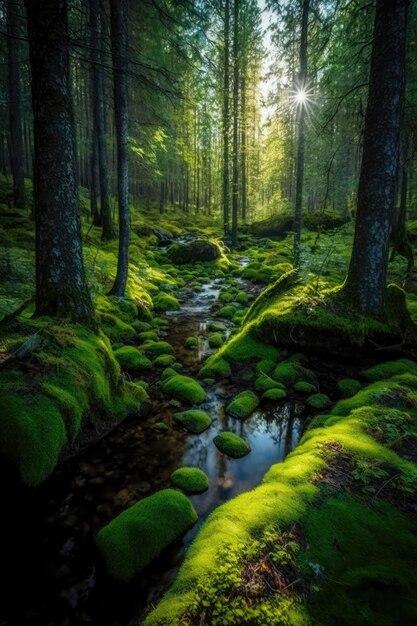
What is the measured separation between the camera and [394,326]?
6102mm

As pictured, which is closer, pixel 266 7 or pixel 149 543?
pixel 149 543

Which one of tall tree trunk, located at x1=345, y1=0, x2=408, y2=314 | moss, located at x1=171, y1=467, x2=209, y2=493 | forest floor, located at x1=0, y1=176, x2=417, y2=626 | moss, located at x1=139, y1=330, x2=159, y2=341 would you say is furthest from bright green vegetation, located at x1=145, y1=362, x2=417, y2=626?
moss, located at x1=139, y1=330, x2=159, y2=341

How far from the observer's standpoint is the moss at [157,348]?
7145mm

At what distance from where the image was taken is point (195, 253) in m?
17.1

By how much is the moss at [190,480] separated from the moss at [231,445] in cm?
55

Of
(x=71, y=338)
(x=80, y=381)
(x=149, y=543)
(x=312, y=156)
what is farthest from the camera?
(x=312, y=156)

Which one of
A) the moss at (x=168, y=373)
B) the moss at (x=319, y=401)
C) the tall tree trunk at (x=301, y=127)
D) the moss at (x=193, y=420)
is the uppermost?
the tall tree trunk at (x=301, y=127)

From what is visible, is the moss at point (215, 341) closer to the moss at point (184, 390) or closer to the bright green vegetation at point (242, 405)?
the moss at point (184, 390)

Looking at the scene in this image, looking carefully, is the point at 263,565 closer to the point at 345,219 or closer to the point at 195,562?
the point at 195,562

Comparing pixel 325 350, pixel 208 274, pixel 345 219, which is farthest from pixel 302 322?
pixel 345 219

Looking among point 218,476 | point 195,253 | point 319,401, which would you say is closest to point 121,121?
point 319,401

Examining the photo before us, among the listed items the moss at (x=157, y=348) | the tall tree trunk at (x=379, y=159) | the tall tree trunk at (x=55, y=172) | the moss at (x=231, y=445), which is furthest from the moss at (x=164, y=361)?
the tall tree trunk at (x=379, y=159)

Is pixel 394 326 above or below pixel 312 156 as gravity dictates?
below

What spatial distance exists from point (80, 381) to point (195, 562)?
2578mm
